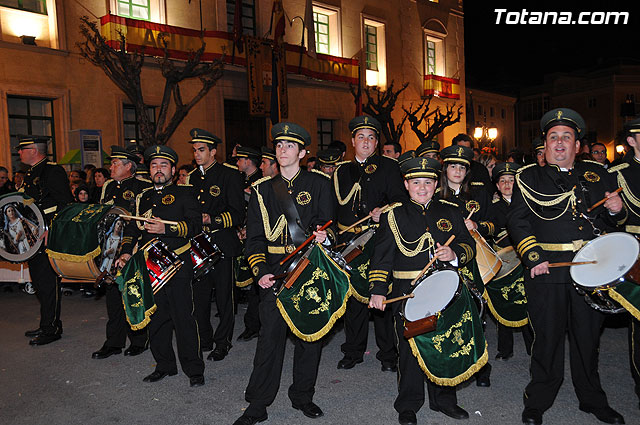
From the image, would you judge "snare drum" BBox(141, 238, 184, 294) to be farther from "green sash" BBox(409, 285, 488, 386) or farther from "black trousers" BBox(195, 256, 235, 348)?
"green sash" BBox(409, 285, 488, 386)

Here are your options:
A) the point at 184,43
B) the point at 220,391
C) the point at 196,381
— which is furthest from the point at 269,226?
the point at 184,43

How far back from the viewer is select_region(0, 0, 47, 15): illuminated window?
14.5 metres

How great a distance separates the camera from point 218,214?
6.21 meters

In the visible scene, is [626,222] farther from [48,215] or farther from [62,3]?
[62,3]

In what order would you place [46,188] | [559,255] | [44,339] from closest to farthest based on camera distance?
[559,255], [46,188], [44,339]

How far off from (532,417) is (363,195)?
9.13 feet

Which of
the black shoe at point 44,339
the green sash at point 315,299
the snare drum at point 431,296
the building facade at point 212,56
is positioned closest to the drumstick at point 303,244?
the green sash at point 315,299

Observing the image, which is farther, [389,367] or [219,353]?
[219,353]

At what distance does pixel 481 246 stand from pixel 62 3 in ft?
48.7

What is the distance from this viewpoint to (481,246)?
5.05 metres

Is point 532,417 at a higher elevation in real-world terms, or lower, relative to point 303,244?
lower

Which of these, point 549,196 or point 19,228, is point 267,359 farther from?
point 19,228

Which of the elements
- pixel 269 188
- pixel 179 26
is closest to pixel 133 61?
pixel 179 26

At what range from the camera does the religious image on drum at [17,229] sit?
21.4 feet
